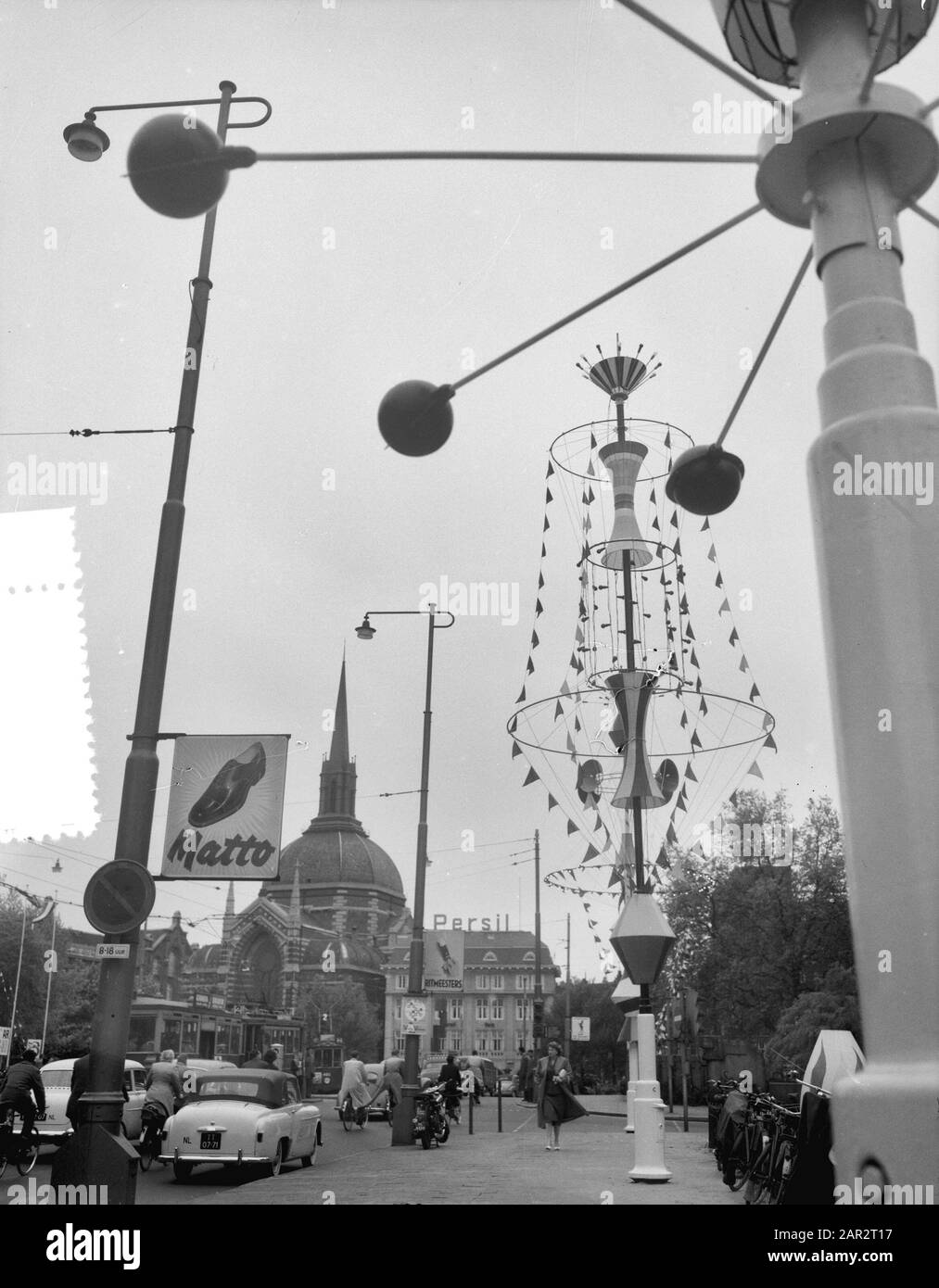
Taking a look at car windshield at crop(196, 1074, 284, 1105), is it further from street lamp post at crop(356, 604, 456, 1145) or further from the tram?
the tram

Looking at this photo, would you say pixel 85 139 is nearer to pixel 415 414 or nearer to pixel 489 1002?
pixel 415 414

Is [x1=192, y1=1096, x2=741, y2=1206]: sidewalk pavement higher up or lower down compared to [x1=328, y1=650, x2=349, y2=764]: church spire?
lower down

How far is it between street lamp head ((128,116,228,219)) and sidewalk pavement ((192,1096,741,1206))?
517 centimetres

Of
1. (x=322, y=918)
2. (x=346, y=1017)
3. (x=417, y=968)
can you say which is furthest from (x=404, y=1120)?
(x=322, y=918)

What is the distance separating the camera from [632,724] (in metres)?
14.2

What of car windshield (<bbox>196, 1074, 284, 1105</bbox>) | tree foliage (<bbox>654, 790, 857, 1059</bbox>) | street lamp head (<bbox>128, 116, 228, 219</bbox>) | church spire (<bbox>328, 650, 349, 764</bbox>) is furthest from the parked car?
church spire (<bbox>328, 650, 349, 764</bbox>)

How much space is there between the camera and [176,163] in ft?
8.57

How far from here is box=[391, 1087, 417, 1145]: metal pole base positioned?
20.1m

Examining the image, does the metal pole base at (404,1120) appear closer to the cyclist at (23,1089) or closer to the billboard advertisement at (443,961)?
the billboard advertisement at (443,961)

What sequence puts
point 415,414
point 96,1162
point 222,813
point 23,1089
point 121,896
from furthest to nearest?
point 23,1089, point 222,813, point 121,896, point 96,1162, point 415,414

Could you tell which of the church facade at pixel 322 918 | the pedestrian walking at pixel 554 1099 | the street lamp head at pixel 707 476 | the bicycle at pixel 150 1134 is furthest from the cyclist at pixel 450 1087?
the church facade at pixel 322 918

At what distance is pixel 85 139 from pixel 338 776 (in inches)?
5950
